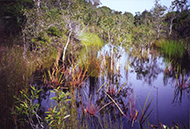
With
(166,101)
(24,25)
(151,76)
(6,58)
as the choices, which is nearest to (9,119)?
(6,58)

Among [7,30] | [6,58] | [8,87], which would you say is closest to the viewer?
[8,87]

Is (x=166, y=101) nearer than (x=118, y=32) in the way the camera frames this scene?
Yes

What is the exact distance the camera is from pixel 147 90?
4871 millimetres

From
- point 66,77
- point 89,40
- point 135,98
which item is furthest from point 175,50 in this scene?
point 66,77

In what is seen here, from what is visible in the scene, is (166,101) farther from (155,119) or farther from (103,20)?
(103,20)

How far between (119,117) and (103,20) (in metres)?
4.11

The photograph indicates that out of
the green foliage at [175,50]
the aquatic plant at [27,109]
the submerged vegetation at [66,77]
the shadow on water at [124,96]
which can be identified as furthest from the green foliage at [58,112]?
the green foliage at [175,50]

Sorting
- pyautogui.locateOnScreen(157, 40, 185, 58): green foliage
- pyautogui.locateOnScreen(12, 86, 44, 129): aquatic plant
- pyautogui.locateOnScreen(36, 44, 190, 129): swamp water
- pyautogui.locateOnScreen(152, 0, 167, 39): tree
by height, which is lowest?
pyautogui.locateOnScreen(36, 44, 190, 129): swamp water

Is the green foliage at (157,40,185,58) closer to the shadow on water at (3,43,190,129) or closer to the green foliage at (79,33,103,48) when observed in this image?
the shadow on water at (3,43,190,129)

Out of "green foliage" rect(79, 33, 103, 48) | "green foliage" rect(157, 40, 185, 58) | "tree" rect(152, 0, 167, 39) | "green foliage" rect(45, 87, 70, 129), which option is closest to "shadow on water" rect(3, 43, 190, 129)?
"green foliage" rect(45, 87, 70, 129)

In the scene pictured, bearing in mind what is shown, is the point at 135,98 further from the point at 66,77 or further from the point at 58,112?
the point at 58,112

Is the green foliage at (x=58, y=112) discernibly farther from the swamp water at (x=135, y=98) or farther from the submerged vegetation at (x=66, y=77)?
the swamp water at (x=135, y=98)

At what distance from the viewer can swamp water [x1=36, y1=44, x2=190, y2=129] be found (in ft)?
10.1

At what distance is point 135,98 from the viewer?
4184mm
